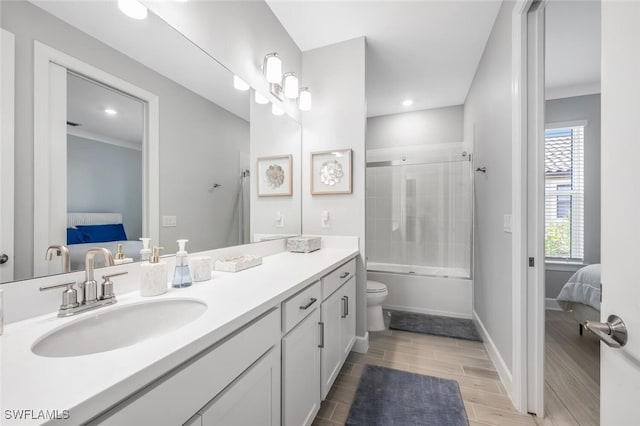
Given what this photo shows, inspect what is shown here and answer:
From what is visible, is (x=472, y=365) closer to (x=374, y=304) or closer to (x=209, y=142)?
(x=374, y=304)

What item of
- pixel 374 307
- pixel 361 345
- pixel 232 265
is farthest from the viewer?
pixel 374 307

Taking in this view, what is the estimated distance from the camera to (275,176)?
210 cm

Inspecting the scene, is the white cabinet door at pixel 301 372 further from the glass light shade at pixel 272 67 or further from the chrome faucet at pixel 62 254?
the glass light shade at pixel 272 67

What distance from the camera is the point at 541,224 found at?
4.91ft

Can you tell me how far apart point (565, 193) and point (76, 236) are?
438cm

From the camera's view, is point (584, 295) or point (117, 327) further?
point (584, 295)

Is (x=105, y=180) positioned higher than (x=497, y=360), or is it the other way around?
(x=105, y=180)

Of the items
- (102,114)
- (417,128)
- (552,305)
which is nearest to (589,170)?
(552,305)

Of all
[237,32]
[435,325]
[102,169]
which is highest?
[237,32]

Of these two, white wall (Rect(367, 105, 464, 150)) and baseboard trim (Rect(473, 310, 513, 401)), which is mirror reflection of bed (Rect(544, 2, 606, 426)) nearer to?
baseboard trim (Rect(473, 310, 513, 401))

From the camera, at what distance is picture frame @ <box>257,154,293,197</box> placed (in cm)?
194

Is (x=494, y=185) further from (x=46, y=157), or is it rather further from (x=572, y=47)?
(x=46, y=157)

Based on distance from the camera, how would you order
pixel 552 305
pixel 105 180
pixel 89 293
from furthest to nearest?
pixel 552 305
pixel 105 180
pixel 89 293

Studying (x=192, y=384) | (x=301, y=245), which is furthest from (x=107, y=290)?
(x=301, y=245)
